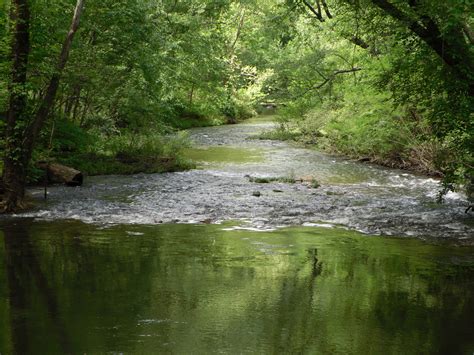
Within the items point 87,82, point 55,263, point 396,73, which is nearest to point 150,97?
point 87,82

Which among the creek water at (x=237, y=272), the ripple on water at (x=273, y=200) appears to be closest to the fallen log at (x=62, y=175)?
the ripple on water at (x=273, y=200)

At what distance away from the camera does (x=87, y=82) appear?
16812 millimetres

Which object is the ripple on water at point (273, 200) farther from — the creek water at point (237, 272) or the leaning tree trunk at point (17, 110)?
the leaning tree trunk at point (17, 110)

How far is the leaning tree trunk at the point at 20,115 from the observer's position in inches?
Result: 519

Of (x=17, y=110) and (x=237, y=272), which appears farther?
(x=17, y=110)

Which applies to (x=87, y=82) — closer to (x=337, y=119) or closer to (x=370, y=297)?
(x=370, y=297)

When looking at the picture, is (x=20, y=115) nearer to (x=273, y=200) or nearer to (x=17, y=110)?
(x=17, y=110)

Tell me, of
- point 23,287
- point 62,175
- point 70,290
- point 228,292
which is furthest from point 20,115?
point 228,292

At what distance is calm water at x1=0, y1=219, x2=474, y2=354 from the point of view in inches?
243

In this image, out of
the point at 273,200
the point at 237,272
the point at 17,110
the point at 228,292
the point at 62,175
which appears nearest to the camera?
the point at 228,292

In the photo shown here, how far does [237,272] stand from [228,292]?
1051 millimetres

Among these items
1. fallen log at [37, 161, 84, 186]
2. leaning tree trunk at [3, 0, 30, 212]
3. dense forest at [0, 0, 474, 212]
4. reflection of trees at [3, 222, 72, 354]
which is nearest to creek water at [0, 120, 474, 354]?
reflection of trees at [3, 222, 72, 354]

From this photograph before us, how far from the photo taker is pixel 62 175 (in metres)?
18.0

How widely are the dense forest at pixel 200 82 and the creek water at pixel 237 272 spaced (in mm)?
1962
